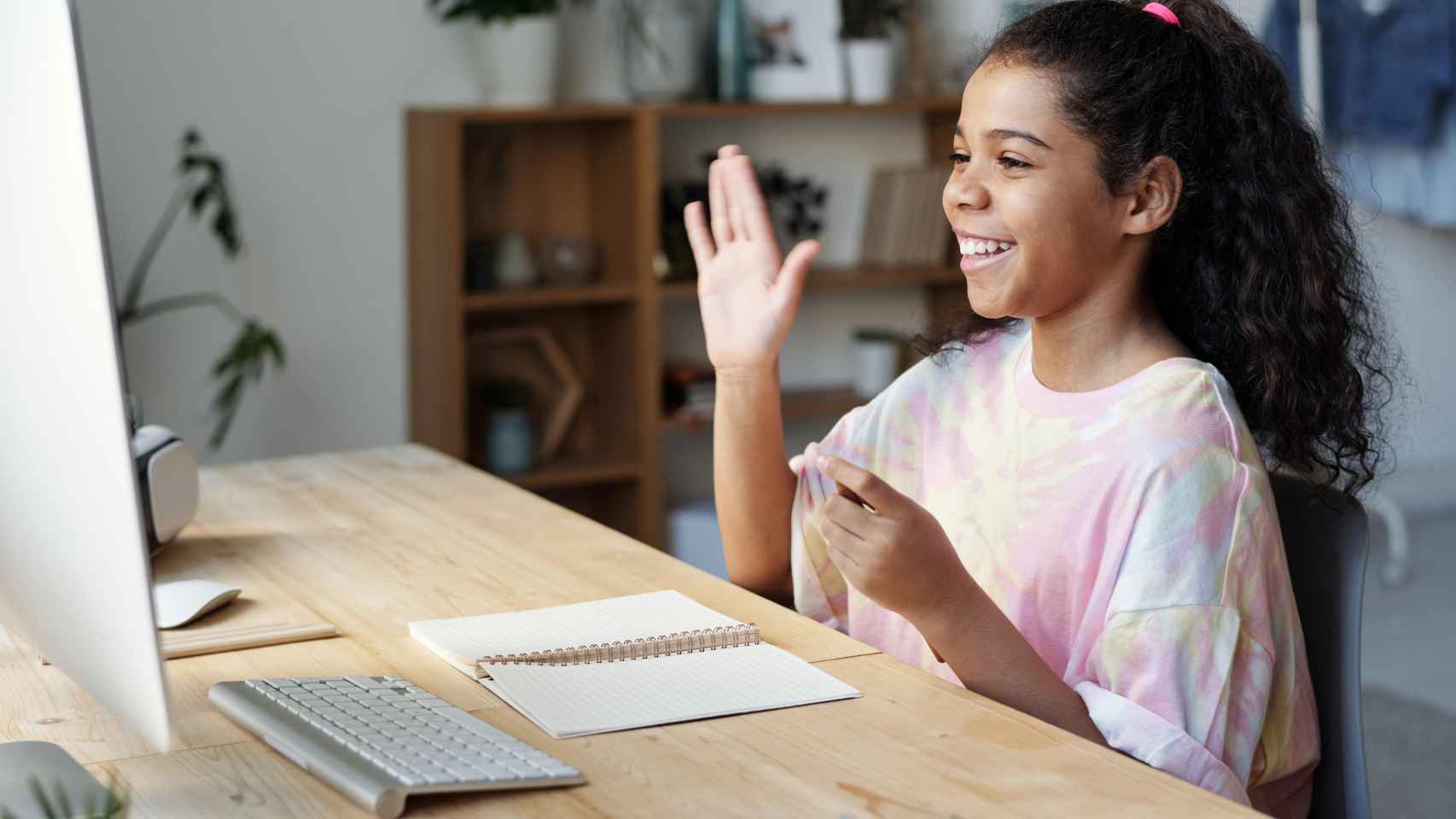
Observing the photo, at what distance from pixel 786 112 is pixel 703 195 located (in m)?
0.32

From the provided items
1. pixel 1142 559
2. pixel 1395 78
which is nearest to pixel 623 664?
pixel 1142 559

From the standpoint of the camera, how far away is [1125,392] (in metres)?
1.33

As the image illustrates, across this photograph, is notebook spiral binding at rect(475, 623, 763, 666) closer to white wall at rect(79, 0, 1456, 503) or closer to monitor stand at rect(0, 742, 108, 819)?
monitor stand at rect(0, 742, 108, 819)

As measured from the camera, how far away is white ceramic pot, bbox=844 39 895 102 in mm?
3875

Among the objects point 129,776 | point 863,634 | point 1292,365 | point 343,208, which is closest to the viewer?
point 129,776

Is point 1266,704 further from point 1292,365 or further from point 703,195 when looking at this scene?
point 703,195

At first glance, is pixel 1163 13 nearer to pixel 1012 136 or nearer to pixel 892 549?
pixel 1012 136

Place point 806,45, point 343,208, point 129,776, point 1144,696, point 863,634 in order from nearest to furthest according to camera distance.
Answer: point 129,776, point 1144,696, point 863,634, point 343,208, point 806,45

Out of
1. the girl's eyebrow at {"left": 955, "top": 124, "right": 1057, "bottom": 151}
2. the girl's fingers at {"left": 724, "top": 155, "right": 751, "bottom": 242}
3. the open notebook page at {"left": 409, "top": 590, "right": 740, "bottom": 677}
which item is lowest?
the open notebook page at {"left": 409, "top": 590, "right": 740, "bottom": 677}

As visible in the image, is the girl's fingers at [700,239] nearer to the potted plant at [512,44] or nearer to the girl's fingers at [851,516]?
the girl's fingers at [851,516]

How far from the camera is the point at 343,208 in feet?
11.8

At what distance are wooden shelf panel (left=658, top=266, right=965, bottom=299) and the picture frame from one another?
1.39 feet

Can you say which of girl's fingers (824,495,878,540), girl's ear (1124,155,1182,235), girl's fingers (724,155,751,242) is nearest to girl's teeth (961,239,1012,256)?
girl's ear (1124,155,1182,235)

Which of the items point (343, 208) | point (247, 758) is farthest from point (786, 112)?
point (247, 758)
